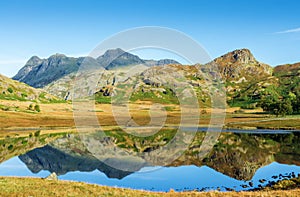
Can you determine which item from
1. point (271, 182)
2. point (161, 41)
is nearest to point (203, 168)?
point (271, 182)

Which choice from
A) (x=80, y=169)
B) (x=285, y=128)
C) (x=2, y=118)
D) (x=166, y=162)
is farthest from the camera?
(x=2, y=118)

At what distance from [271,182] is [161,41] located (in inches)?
1159

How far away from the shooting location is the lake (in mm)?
55188

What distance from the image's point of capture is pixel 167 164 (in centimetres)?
7312

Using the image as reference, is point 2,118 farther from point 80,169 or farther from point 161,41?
point 161,41

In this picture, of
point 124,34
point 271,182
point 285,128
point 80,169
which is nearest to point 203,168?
point 271,182

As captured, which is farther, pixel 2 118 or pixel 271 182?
pixel 2 118

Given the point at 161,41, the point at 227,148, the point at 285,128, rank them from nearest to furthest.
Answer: the point at 161,41 < the point at 227,148 < the point at 285,128

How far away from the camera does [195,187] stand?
5072 cm

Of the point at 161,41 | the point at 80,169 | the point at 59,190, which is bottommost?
the point at 80,169

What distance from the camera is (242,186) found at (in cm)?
5075

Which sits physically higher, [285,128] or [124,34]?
[124,34]

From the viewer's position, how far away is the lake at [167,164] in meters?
55.2

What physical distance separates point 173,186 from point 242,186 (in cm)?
1085
